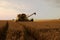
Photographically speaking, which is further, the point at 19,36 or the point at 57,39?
the point at 19,36

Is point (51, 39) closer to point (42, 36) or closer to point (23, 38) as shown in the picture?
point (42, 36)

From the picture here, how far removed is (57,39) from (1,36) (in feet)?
3.82

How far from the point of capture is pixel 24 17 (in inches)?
783

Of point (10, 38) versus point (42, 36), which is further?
point (10, 38)

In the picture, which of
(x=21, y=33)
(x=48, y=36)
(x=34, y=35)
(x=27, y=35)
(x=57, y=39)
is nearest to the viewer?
(x=57, y=39)

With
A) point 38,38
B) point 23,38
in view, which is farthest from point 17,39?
point 38,38

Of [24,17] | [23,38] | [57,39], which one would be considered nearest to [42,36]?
[57,39]

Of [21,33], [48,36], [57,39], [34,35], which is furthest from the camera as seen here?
[21,33]

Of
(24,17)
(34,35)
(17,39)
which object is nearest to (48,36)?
(34,35)

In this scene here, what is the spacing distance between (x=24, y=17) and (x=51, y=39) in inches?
682

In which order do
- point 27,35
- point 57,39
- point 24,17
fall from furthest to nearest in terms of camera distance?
point 24,17
point 27,35
point 57,39

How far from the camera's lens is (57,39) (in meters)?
2.55

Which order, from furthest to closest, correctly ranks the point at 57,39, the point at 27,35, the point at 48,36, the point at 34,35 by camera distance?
the point at 27,35 < the point at 34,35 < the point at 48,36 < the point at 57,39

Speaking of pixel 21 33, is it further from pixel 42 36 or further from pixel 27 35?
pixel 42 36
